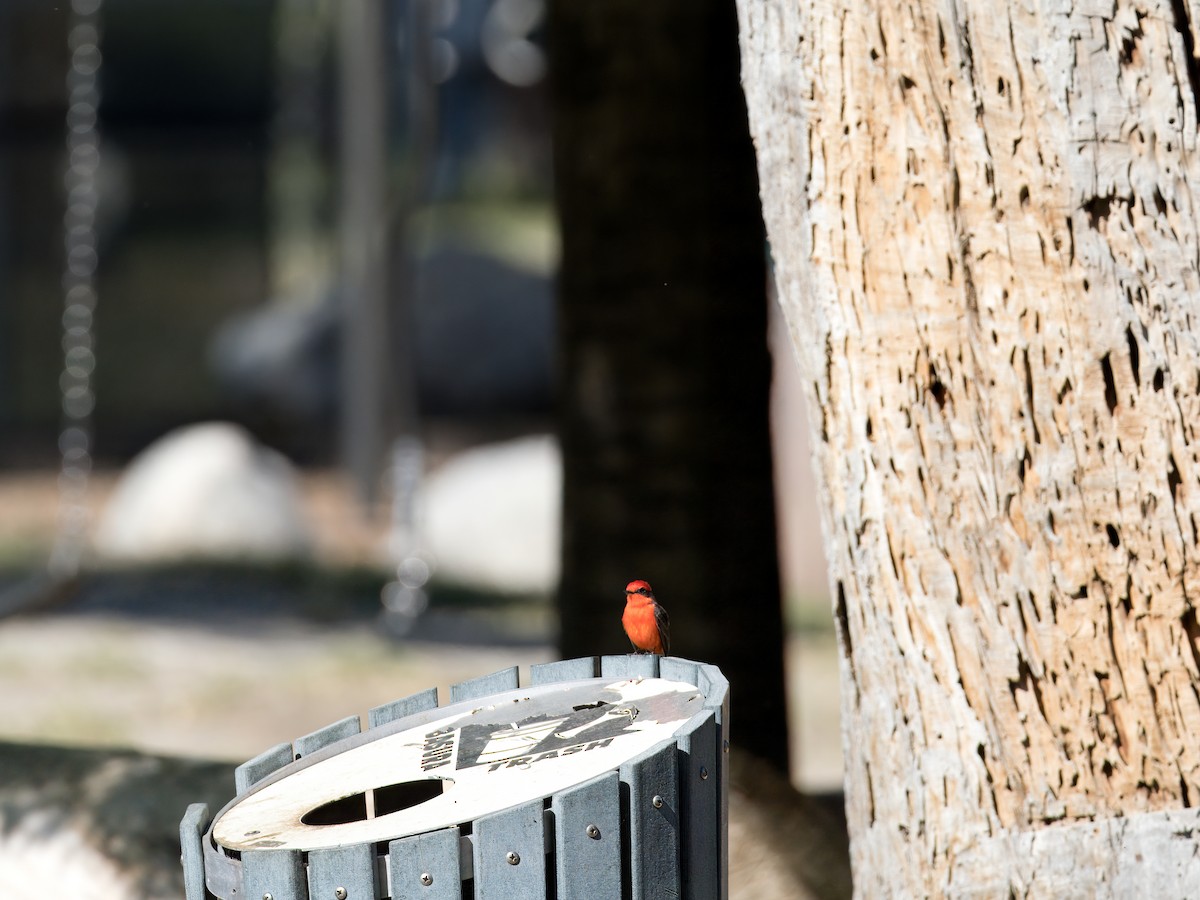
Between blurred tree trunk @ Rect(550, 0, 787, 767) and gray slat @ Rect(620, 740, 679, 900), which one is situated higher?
blurred tree trunk @ Rect(550, 0, 787, 767)

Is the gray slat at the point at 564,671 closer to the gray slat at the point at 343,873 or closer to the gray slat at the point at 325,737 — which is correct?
the gray slat at the point at 325,737

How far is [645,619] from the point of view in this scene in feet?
6.88

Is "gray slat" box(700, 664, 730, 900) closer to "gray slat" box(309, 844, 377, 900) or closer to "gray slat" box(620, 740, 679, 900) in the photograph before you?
"gray slat" box(620, 740, 679, 900)

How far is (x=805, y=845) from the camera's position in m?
3.03

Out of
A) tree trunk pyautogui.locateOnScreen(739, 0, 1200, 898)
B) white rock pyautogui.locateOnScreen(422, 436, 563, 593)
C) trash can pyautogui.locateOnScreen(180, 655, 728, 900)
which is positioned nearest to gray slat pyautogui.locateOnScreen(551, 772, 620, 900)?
trash can pyautogui.locateOnScreen(180, 655, 728, 900)

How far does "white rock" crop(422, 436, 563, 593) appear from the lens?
887cm

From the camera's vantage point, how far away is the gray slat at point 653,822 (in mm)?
1655

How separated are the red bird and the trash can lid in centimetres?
7

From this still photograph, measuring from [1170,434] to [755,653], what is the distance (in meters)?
1.81

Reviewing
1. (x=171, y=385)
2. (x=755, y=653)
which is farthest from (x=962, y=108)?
(x=171, y=385)

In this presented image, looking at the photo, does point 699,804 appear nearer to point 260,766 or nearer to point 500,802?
point 500,802

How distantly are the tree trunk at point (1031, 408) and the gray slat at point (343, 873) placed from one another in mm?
903

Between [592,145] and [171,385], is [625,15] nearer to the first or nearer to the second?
[592,145]

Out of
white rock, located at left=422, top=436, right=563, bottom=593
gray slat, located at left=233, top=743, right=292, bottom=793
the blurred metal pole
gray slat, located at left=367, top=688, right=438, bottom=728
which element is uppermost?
the blurred metal pole
